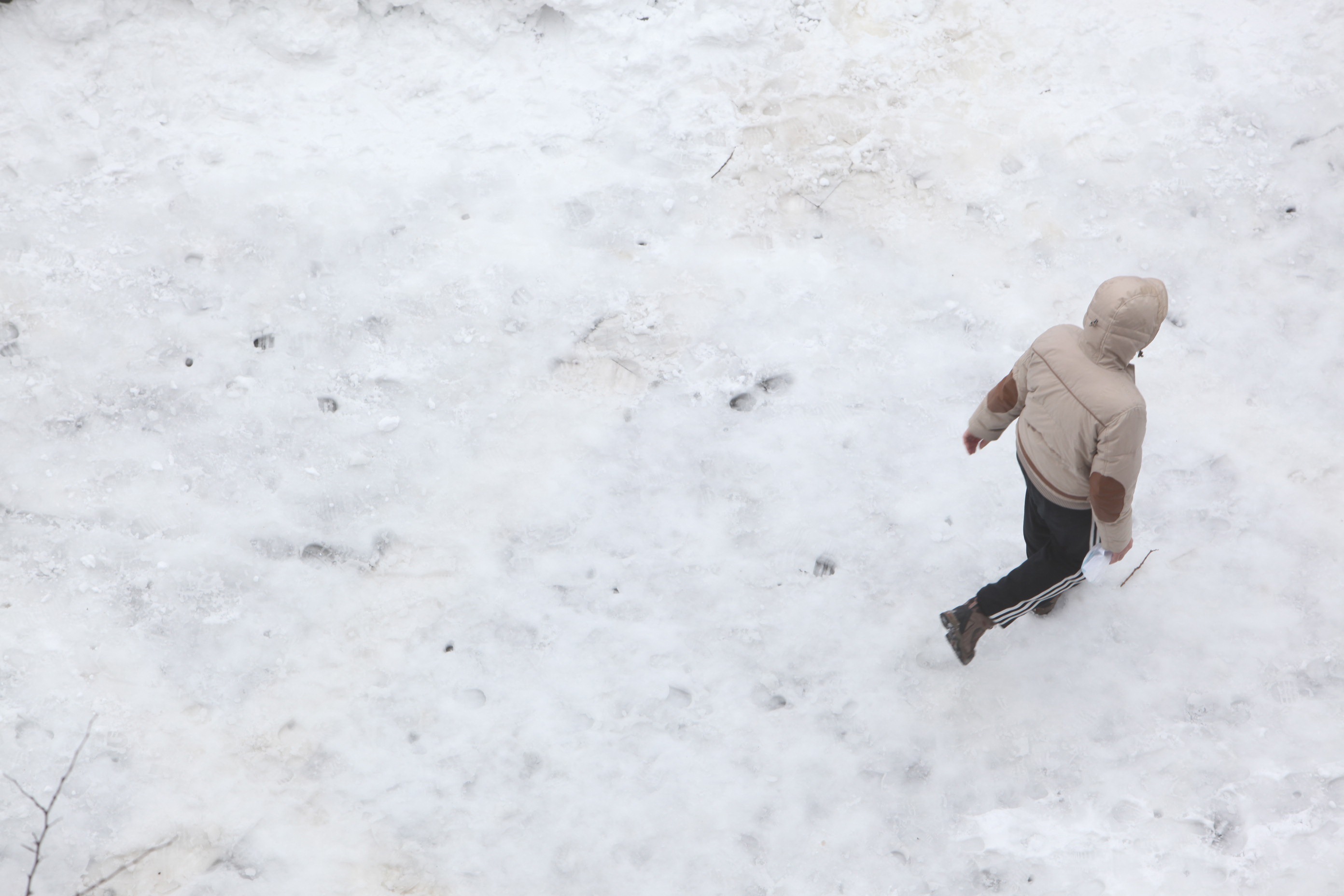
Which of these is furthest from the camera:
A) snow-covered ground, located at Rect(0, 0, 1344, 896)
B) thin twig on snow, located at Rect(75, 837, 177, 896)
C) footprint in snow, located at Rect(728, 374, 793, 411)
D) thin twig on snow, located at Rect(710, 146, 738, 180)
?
thin twig on snow, located at Rect(710, 146, 738, 180)

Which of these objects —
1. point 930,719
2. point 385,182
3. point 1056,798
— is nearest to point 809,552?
point 930,719

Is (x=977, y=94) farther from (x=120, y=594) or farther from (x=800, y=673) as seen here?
(x=120, y=594)

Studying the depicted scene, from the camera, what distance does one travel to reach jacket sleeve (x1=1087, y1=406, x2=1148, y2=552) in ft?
8.08

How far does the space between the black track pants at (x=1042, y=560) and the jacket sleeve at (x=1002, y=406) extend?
0.19m

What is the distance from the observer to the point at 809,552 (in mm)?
3535

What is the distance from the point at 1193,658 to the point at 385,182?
390 cm

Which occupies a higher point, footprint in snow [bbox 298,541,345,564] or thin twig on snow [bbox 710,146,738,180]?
thin twig on snow [bbox 710,146,738,180]

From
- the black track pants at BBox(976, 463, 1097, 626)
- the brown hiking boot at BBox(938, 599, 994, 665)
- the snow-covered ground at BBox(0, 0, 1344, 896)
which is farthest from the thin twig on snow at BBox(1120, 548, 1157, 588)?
the brown hiking boot at BBox(938, 599, 994, 665)

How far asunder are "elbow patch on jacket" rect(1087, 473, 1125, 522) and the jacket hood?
0.32 metres

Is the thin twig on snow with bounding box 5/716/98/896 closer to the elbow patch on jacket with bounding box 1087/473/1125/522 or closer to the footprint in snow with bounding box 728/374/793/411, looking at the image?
the footprint in snow with bounding box 728/374/793/411

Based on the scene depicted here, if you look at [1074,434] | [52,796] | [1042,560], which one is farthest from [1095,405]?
[52,796]

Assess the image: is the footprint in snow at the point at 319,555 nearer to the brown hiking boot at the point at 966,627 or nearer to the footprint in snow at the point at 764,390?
the footprint in snow at the point at 764,390

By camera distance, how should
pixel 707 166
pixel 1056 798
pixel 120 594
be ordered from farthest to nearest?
pixel 707 166, pixel 120 594, pixel 1056 798

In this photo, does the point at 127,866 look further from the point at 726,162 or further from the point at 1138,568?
the point at 1138,568
